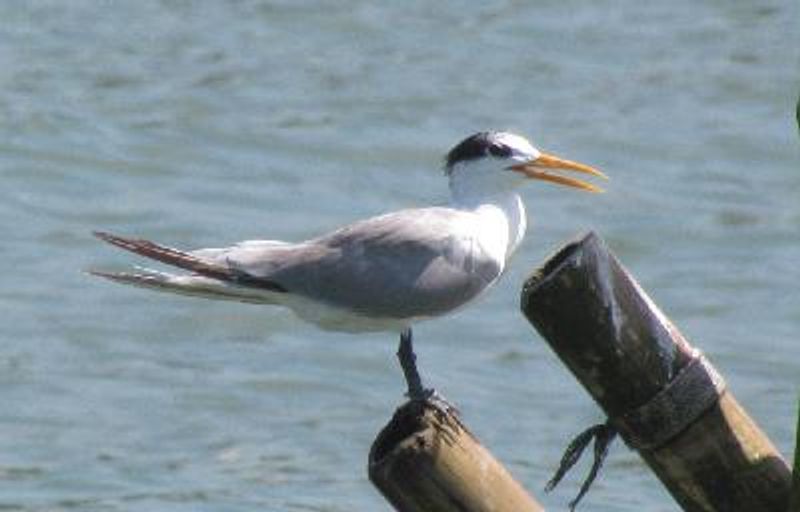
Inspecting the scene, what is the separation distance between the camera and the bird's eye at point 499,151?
21.5ft

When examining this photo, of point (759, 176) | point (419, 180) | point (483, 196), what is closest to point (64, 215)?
point (419, 180)

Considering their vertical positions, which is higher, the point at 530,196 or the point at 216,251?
the point at 216,251

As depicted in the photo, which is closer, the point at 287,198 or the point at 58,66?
the point at 287,198

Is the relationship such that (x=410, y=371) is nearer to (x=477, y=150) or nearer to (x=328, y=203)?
(x=477, y=150)

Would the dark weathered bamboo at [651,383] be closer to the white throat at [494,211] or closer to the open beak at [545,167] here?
the white throat at [494,211]

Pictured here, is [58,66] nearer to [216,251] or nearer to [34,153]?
[34,153]

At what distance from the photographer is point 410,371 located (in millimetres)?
5836

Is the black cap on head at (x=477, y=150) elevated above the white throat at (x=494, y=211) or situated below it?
above

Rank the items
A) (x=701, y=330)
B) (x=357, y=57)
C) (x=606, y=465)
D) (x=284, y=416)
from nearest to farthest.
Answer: (x=606, y=465), (x=284, y=416), (x=701, y=330), (x=357, y=57)

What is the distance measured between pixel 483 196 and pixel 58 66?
6.22 meters

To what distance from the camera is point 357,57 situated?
41.8 ft

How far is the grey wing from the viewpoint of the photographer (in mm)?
5770

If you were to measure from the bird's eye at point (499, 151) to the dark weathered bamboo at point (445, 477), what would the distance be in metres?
2.46

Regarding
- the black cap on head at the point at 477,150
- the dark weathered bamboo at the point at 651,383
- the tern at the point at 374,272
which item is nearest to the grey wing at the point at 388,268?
the tern at the point at 374,272
